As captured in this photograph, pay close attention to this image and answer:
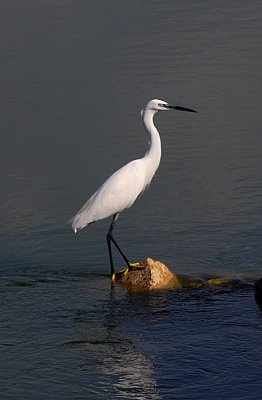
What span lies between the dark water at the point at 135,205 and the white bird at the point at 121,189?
1.44 feet

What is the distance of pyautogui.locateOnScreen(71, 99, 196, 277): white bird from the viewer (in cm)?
920

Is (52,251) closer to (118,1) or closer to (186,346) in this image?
(186,346)

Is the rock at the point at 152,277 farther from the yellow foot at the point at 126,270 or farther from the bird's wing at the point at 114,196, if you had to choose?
the bird's wing at the point at 114,196

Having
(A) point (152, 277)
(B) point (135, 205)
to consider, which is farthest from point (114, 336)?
(B) point (135, 205)

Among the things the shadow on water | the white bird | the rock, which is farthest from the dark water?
the white bird

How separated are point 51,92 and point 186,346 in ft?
24.0

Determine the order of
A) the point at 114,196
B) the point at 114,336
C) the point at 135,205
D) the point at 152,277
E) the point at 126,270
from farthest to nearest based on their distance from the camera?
the point at 135,205
the point at 114,196
the point at 126,270
the point at 152,277
the point at 114,336

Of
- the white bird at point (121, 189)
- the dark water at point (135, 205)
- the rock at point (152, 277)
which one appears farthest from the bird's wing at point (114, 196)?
the rock at point (152, 277)

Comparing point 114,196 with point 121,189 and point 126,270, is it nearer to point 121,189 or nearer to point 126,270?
→ point 121,189

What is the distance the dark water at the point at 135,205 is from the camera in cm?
704

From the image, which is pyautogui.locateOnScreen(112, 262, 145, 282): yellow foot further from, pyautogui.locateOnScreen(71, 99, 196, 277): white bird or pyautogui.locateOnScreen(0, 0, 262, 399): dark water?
pyautogui.locateOnScreen(0, 0, 262, 399): dark water

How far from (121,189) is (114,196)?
9 cm

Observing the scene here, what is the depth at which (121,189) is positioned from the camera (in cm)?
924

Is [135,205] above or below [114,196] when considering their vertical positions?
below
